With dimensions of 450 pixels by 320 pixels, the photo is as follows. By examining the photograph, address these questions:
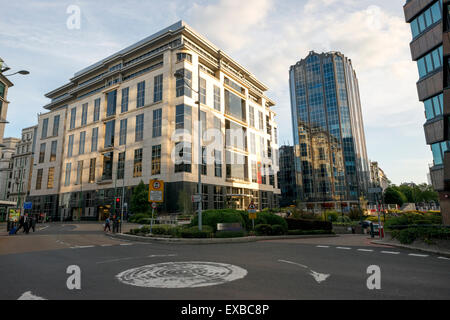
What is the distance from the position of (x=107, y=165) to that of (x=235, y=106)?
31.3 metres

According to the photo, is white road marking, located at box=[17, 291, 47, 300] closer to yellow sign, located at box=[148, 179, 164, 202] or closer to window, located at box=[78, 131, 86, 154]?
yellow sign, located at box=[148, 179, 164, 202]

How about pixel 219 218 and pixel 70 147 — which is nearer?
pixel 219 218

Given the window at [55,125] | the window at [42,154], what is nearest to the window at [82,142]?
the window at [55,125]

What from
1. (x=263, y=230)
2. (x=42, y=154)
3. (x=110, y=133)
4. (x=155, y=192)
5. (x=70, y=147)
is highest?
(x=110, y=133)

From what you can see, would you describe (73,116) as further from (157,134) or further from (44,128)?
(157,134)

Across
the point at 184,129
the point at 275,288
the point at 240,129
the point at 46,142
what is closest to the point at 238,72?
the point at 240,129

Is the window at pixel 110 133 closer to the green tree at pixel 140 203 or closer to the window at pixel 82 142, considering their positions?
the window at pixel 82 142

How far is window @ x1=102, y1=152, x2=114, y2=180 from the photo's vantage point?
54.5 meters

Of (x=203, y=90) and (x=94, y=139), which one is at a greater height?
(x=203, y=90)

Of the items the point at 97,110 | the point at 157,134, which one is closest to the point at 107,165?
the point at 97,110

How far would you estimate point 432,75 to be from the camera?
24781 millimetres

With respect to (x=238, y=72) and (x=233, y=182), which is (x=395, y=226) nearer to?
(x=233, y=182)

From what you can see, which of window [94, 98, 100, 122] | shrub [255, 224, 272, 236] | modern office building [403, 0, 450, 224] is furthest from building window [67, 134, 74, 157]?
modern office building [403, 0, 450, 224]

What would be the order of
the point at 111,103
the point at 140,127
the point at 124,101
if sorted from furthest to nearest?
the point at 111,103 < the point at 124,101 < the point at 140,127
